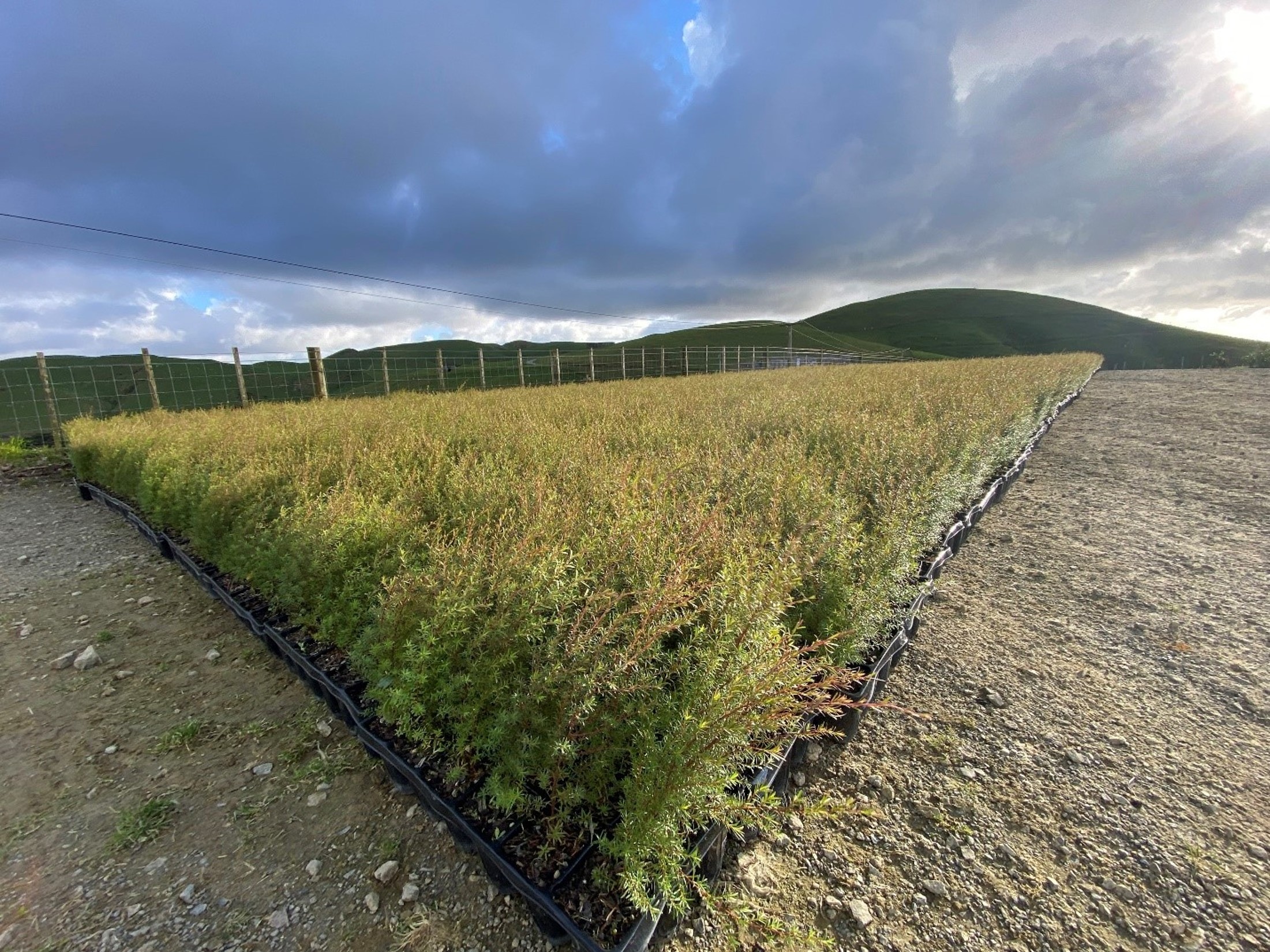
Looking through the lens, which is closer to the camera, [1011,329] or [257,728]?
[257,728]

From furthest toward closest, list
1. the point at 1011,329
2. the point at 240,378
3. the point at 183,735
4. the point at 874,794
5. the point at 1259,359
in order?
1. the point at 1011,329
2. the point at 1259,359
3. the point at 240,378
4. the point at 183,735
5. the point at 874,794

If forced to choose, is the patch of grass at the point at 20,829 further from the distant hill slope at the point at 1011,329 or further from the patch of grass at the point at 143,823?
the distant hill slope at the point at 1011,329

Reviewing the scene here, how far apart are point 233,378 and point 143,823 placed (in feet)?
40.3

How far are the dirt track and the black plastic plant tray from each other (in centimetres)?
12

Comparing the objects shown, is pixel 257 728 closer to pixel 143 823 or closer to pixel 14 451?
pixel 143 823

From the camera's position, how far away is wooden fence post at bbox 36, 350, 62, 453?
8.88m

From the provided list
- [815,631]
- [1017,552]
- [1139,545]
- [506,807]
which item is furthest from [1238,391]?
[506,807]

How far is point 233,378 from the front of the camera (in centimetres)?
1134

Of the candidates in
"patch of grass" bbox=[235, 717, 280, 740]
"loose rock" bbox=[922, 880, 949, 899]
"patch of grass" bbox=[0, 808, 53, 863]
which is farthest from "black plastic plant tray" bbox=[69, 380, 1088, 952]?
"patch of grass" bbox=[0, 808, 53, 863]

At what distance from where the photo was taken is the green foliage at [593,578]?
1.55 m

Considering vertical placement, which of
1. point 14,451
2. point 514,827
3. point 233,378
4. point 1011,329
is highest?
point 1011,329

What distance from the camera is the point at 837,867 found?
6.00ft

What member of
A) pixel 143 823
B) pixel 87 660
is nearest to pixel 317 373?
pixel 87 660

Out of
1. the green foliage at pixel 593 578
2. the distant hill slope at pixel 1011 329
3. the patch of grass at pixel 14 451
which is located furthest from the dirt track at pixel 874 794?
the distant hill slope at pixel 1011 329
